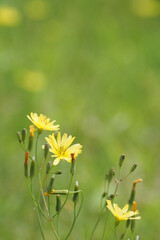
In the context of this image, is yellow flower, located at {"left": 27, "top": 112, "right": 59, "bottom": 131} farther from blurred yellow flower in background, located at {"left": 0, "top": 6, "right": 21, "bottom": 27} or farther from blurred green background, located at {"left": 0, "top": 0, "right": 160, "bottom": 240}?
blurred yellow flower in background, located at {"left": 0, "top": 6, "right": 21, "bottom": 27}

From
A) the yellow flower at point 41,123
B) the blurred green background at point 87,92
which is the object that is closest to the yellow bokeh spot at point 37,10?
the blurred green background at point 87,92

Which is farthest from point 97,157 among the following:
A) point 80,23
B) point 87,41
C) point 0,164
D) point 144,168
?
point 80,23

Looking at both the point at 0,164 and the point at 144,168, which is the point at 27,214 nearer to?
the point at 0,164

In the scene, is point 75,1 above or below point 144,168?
above

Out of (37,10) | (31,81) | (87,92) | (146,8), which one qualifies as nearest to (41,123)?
(31,81)

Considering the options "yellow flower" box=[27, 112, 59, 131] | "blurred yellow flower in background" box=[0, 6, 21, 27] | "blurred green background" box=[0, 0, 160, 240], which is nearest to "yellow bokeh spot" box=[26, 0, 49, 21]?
"blurred green background" box=[0, 0, 160, 240]

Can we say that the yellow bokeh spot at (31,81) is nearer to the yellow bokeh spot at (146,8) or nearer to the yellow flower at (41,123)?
the yellow bokeh spot at (146,8)

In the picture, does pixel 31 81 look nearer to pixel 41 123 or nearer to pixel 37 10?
pixel 37 10
